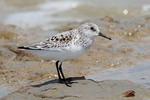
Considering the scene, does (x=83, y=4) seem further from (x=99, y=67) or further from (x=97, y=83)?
(x=97, y=83)

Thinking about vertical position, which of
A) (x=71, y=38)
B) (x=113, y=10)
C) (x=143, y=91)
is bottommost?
(x=143, y=91)

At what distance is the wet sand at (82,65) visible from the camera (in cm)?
749

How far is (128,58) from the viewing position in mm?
10500

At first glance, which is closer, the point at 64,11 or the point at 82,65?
the point at 82,65

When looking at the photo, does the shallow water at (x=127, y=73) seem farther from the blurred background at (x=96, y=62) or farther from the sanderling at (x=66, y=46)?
the sanderling at (x=66, y=46)

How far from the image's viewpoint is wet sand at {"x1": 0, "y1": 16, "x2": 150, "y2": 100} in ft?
24.6

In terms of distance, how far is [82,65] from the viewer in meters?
10.2

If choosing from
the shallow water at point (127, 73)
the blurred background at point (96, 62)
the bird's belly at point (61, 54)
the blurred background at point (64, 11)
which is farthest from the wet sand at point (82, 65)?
the blurred background at point (64, 11)

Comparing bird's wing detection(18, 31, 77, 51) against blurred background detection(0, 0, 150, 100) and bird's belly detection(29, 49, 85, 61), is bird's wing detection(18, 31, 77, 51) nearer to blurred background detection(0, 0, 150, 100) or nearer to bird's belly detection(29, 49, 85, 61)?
bird's belly detection(29, 49, 85, 61)

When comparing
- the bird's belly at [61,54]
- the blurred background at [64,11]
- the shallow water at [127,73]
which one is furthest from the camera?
the blurred background at [64,11]

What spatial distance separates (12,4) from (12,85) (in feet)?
38.5

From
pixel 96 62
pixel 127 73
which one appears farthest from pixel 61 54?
pixel 96 62

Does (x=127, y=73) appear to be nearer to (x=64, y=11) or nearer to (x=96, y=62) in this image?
(x=96, y=62)

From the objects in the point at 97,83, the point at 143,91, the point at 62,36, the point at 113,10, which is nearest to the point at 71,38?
the point at 62,36
